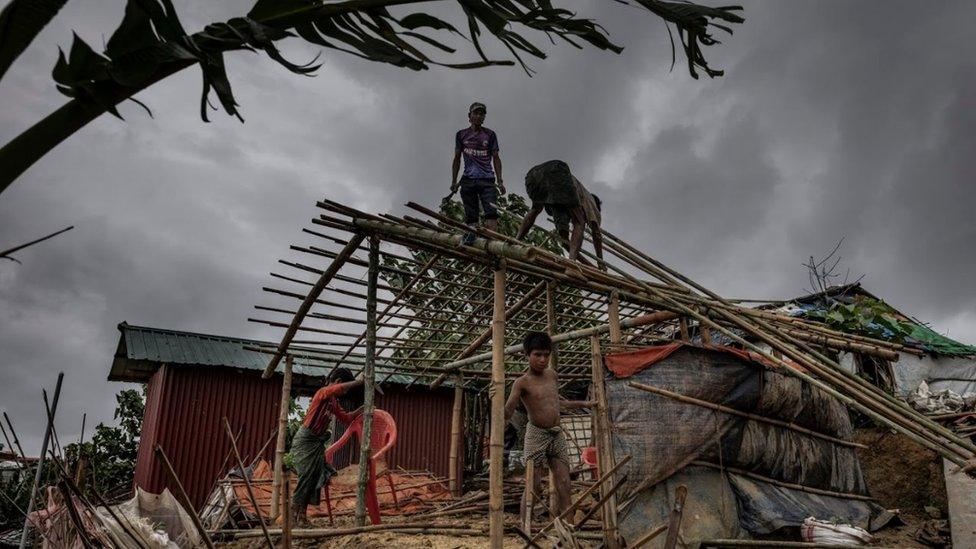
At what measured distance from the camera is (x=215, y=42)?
223 cm

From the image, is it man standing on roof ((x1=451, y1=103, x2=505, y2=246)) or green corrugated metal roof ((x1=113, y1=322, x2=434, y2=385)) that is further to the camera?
green corrugated metal roof ((x1=113, y1=322, x2=434, y2=385))

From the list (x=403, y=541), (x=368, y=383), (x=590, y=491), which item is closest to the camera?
(x=590, y=491)

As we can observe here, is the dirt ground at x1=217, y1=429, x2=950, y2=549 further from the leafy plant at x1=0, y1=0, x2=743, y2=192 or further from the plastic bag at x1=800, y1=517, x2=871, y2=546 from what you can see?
the leafy plant at x1=0, y1=0, x2=743, y2=192

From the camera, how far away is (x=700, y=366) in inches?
207

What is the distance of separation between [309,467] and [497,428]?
299 centimetres

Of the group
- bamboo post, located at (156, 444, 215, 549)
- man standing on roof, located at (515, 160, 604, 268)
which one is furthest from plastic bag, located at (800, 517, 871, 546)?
bamboo post, located at (156, 444, 215, 549)

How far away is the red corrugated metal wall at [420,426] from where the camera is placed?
44.1 feet

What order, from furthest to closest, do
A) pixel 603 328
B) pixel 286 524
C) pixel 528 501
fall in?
1. pixel 603 328
2. pixel 528 501
3. pixel 286 524

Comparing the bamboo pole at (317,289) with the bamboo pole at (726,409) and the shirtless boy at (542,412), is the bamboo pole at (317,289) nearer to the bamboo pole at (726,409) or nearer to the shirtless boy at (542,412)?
the shirtless boy at (542,412)

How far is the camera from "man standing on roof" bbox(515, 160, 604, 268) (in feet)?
21.0

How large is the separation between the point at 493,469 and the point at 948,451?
9.32 ft

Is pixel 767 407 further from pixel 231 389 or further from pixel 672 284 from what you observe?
pixel 231 389

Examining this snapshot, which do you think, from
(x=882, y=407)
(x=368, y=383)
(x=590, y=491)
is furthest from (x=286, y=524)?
(x=368, y=383)

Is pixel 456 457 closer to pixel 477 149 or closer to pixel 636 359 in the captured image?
pixel 477 149
